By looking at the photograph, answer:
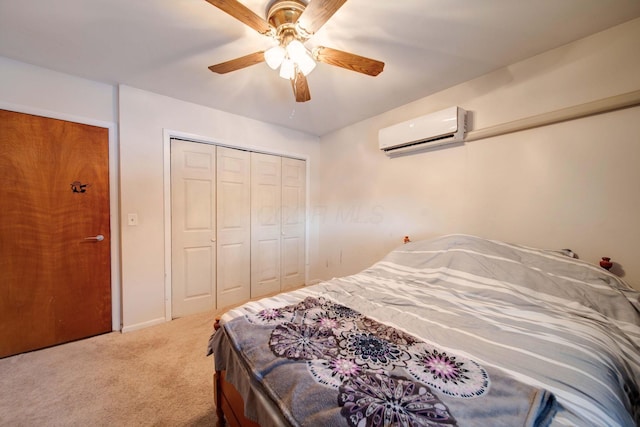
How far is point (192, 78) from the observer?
2043 millimetres

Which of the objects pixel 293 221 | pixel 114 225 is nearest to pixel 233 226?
pixel 293 221

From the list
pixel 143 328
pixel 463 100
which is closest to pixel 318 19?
pixel 463 100

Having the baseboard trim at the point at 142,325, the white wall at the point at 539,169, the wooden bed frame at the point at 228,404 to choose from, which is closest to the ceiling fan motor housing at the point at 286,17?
the white wall at the point at 539,169

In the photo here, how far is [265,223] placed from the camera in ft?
10.3

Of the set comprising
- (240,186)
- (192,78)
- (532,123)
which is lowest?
(240,186)

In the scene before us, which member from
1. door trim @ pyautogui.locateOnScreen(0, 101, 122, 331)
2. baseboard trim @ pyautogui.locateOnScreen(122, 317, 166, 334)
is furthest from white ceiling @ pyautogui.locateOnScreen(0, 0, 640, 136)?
baseboard trim @ pyautogui.locateOnScreen(122, 317, 166, 334)

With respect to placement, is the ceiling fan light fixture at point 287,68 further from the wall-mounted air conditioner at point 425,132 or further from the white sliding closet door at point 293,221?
the white sliding closet door at point 293,221

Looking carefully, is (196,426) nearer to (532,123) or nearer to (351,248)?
(351,248)

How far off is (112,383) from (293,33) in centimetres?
256

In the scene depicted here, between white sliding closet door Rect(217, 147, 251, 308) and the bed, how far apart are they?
5.19 ft

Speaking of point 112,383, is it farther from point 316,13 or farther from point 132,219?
point 316,13

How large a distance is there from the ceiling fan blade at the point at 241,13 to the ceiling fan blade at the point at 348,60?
334 mm

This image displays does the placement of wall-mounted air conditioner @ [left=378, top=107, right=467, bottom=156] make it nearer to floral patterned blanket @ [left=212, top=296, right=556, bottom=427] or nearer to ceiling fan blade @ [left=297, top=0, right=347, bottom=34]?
ceiling fan blade @ [left=297, top=0, right=347, bottom=34]

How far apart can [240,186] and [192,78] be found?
122cm
